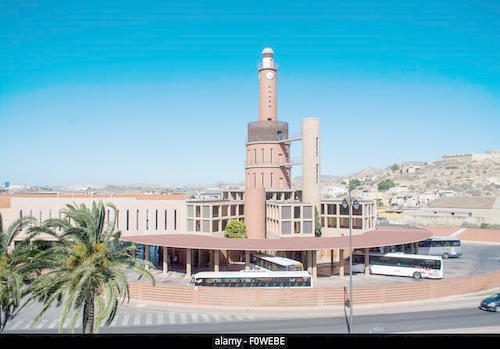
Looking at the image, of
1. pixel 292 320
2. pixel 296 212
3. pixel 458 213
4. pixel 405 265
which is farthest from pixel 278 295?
pixel 458 213

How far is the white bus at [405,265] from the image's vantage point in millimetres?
40250

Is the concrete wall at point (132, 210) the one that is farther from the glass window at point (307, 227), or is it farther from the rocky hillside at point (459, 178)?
the rocky hillside at point (459, 178)

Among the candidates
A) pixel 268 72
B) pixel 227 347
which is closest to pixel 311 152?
pixel 268 72

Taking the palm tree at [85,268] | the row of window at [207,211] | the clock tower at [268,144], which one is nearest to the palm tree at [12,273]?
the palm tree at [85,268]

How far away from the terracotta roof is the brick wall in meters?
7.17

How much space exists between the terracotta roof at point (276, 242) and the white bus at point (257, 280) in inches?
146

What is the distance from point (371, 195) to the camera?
5399 inches

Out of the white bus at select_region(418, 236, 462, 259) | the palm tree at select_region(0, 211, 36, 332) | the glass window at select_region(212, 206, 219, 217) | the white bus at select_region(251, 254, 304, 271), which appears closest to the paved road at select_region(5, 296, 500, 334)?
the white bus at select_region(251, 254, 304, 271)

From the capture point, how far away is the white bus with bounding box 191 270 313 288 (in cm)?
3403

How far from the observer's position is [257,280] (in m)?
34.2

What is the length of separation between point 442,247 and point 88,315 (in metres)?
52.2

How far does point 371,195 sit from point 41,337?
141315 mm

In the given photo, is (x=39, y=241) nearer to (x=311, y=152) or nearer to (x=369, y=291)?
(x=369, y=291)

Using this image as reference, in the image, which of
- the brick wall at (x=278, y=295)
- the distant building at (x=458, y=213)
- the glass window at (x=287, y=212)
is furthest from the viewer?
the distant building at (x=458, y=213)
